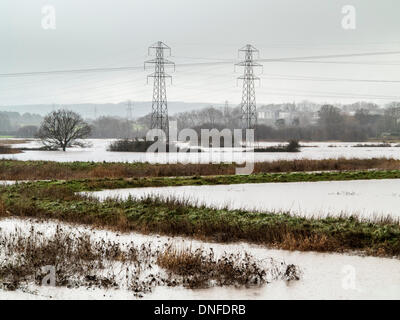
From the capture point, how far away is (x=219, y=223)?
47.2ft

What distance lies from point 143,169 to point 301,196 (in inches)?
541

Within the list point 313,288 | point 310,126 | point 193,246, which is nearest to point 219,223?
point 193,246

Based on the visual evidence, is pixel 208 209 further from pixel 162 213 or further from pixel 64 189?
pixel 64 189

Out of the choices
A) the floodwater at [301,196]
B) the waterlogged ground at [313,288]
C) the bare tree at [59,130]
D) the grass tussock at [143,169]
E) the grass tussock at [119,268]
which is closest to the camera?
the waterlogged ground at [313,288]

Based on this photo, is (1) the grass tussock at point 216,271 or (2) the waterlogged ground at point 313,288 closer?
(2) the waterlogged ground at point 313,288

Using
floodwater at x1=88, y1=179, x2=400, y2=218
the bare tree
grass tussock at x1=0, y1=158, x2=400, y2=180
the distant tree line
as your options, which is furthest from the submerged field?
the distant tree line

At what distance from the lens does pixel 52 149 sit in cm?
6450

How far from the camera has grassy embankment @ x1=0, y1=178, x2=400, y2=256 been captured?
12461 mm

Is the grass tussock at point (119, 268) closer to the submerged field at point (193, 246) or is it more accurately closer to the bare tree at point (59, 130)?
the submerged field at point (193, 246)

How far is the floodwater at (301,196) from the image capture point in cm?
1798

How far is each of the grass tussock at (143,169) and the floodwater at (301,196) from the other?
238 inches

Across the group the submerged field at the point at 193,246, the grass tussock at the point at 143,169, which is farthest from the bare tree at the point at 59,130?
the submerged field at the point at 193,246
